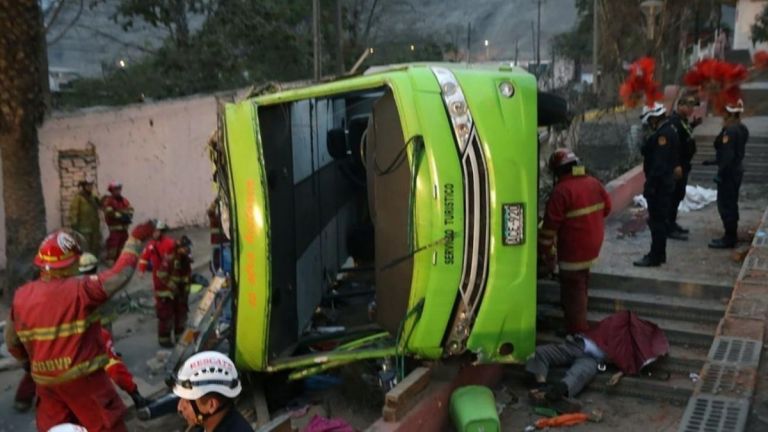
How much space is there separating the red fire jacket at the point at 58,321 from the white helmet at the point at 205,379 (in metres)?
1.69

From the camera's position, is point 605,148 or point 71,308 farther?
point 605,148

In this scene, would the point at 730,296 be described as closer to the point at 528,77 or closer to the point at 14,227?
the point at 528,77

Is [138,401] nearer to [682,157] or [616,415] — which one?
[616,415]

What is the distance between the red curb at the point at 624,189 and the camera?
9404 mm

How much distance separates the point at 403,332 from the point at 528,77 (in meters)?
1.80

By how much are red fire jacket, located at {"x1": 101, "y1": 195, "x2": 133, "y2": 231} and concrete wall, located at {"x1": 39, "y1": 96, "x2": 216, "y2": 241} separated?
1305 mm

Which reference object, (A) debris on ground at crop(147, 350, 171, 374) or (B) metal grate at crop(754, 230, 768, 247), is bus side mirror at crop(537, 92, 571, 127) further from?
(A) debris on ground at crop(147, 350, 171, 374)

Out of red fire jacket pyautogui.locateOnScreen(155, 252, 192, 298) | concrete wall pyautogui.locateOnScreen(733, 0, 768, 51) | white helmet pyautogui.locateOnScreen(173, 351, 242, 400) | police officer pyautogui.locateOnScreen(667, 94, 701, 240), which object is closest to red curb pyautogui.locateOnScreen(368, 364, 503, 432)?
white helmet pyautogui.locateOnScreen(173, 351, 242, 400)

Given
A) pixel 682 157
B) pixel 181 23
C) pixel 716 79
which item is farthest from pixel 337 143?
→ pixel 181 23

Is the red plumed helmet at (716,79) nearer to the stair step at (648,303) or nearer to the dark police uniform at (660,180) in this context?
the dark police uniform at (660,180)

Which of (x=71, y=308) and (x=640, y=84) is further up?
(x=640, y=84)

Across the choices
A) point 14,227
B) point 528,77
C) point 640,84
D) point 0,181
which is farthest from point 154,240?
point 640,84

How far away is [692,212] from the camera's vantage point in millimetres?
9562

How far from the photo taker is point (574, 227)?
18.5ft
